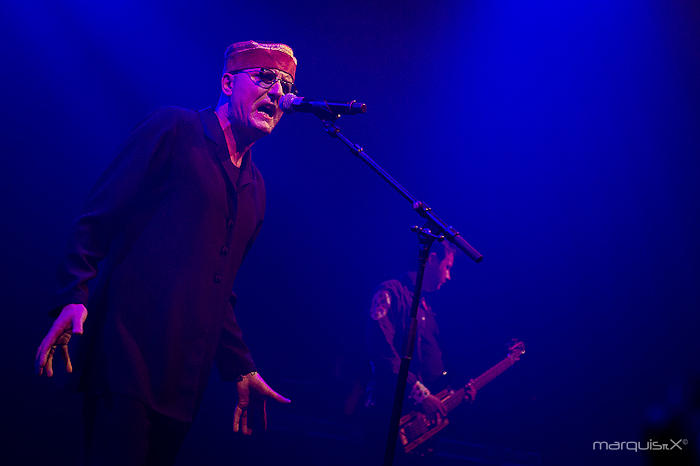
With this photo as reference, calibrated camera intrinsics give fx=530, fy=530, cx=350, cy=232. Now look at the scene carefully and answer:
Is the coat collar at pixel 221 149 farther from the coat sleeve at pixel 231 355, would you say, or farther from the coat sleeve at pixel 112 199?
the coat sleeve at pixel 231 355

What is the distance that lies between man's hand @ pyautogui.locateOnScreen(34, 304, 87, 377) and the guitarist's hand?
3180mm

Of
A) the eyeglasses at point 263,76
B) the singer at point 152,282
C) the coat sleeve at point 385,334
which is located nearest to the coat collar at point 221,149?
the singer at point 152,282

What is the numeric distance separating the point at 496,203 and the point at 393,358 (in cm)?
187

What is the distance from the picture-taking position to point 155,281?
1768 mm

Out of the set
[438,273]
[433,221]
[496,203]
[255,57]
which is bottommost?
[433,221]

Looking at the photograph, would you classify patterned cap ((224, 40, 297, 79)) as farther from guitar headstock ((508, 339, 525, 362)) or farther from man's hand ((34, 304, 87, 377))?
guitar headstock ((508, 339, 525, 362))

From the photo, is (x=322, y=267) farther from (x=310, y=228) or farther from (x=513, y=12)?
(x=513, y=12)

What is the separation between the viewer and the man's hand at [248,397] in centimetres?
218

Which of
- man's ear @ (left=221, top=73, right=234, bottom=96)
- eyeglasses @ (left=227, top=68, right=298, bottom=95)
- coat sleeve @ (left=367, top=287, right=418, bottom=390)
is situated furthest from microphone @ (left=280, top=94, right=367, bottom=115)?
coat sleeve @ (left=367, top=287, right=418, bottom=390)

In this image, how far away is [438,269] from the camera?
486 cm

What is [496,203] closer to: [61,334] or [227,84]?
[227,84]

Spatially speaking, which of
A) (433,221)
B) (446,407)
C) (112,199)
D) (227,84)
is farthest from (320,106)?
(446,407)

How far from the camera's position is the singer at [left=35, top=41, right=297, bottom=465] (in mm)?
1643

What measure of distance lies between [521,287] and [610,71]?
81.5 inches
